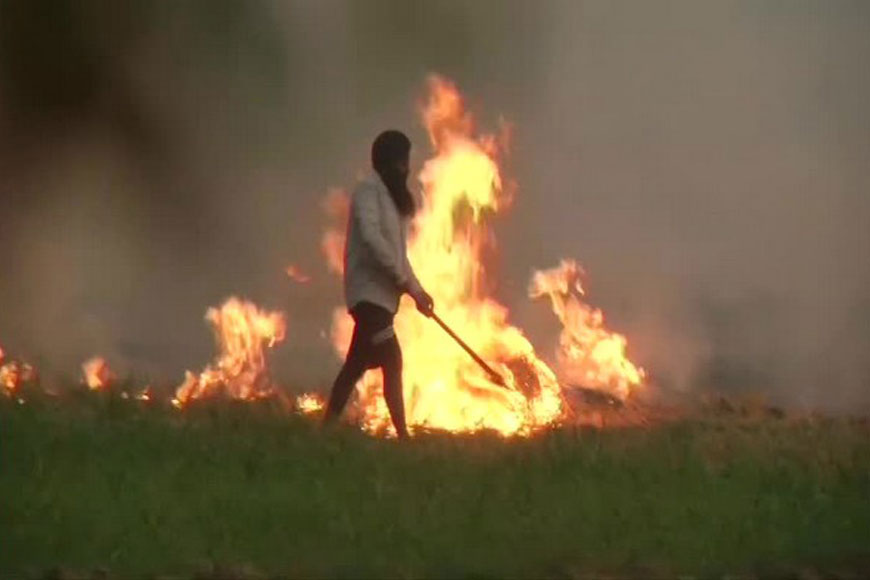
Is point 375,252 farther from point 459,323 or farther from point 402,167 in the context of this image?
point 459,323

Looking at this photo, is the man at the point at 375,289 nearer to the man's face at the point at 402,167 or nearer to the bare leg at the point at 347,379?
the bare leg at the point at 347,379

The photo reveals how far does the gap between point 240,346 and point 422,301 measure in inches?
183

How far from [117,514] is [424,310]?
10.8 feet

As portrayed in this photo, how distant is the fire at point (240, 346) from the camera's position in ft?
50.3

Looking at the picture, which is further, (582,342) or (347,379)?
(582,342)

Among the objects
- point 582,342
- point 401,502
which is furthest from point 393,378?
point 582,342

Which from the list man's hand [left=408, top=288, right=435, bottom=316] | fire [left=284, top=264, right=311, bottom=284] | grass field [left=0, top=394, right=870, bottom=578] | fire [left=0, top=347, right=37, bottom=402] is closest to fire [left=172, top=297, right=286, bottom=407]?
fire [left=284, top=264, right=311, bottom=284]

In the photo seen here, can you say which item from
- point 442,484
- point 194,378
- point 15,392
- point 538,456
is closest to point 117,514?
point 442,484

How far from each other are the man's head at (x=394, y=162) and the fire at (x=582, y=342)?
3.53 meters

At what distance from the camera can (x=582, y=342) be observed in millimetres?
15672

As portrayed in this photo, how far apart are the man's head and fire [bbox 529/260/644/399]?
3.53 m

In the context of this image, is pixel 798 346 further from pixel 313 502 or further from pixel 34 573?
pixel 34 573

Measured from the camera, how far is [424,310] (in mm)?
11648

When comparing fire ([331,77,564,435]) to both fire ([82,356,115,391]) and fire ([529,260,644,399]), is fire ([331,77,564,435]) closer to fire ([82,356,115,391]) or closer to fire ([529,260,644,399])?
fire ([529,260,644,399])
